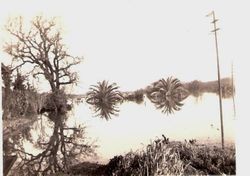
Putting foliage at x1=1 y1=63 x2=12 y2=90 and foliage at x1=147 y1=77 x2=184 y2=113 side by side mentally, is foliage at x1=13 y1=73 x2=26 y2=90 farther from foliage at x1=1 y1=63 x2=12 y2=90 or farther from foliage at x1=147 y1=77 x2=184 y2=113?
foliage at x1=147 y1=77 x2=184 y2=113

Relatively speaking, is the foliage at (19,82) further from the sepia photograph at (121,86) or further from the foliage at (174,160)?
the foliage at (174,160)

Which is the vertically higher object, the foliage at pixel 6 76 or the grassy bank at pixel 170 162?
the foliage at pixel 6 76

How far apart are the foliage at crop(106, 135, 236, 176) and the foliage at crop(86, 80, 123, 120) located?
0.72ft

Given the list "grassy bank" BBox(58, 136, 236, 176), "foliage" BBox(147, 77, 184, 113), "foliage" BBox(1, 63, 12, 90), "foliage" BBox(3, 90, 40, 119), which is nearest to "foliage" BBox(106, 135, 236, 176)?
"grassy bank" BBox(58, 136, 236, 176)

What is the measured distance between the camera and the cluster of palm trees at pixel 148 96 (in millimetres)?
1914

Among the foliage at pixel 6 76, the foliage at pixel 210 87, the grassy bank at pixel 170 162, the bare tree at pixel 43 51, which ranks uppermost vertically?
the bare tree at pixel 43 51

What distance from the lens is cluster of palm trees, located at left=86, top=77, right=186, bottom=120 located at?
1914 millimetres

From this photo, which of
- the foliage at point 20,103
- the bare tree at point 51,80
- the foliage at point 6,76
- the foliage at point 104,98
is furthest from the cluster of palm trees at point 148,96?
the foliage at point 6,76

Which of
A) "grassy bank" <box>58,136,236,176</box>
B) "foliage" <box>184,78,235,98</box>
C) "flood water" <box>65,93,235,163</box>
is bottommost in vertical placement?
"grassy bank" <box>58,136,236,176</box>

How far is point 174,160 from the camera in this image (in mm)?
1930

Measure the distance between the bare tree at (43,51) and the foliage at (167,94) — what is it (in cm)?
37

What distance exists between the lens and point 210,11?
76.4 inches

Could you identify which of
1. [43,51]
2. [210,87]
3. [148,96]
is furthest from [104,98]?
[210,87]

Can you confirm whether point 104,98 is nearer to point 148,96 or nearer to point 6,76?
point 148,96
